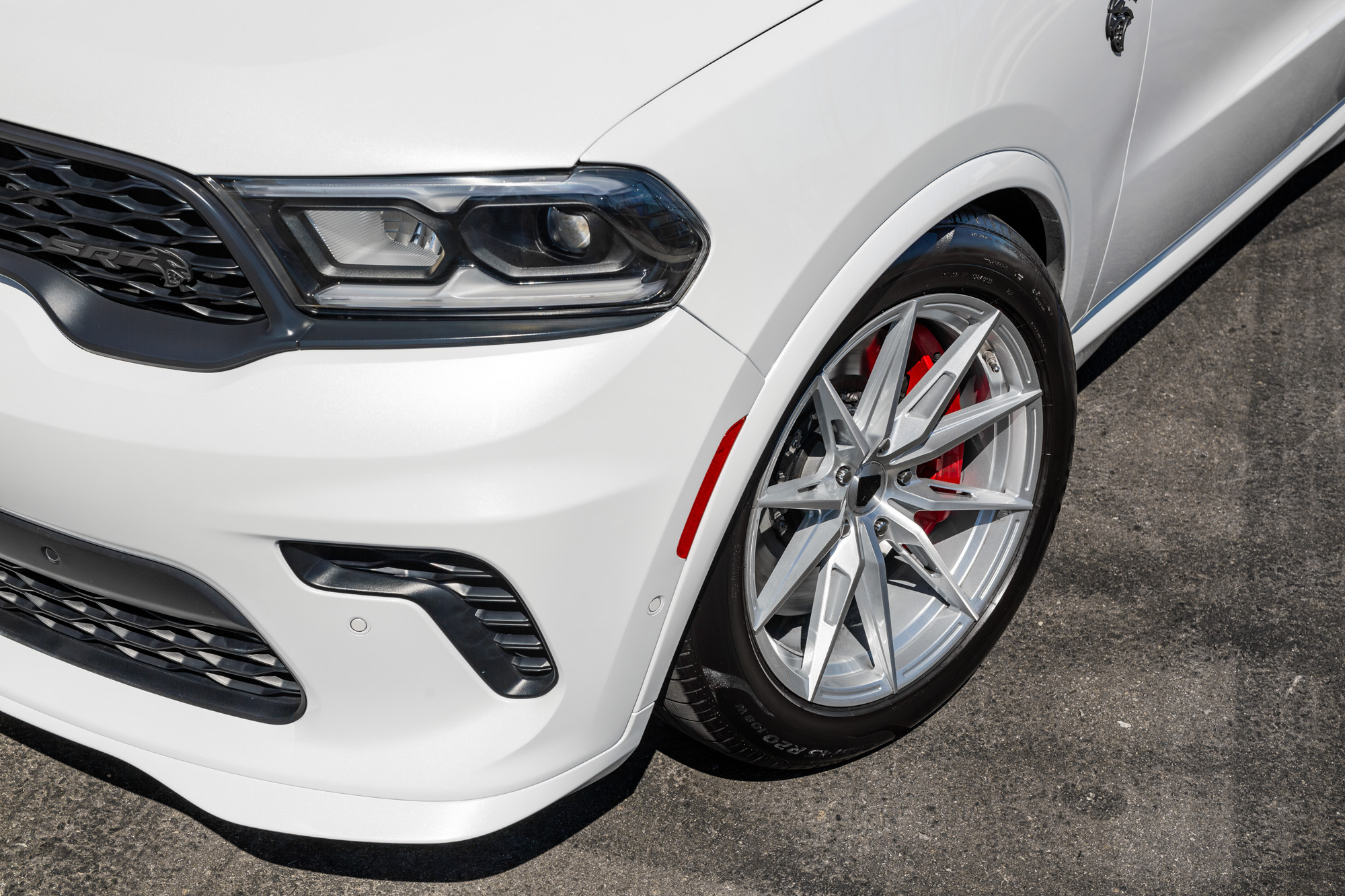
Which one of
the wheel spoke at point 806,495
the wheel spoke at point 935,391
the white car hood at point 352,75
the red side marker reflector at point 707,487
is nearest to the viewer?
the white car hood at point 352,75

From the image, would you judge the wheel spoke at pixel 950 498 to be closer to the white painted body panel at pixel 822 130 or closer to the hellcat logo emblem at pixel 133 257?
the white painted body panel at pixel 822 130

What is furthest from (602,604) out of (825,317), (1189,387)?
(1189,387)

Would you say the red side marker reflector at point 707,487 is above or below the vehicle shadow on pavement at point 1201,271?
above

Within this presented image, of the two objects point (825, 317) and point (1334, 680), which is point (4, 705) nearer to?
point (825, 317)

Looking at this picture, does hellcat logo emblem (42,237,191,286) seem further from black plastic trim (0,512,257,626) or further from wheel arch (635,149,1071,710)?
wheel arch (635,149,1071,710)

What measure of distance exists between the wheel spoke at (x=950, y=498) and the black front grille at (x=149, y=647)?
1032 mm

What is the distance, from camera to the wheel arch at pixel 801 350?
1533 millimetres

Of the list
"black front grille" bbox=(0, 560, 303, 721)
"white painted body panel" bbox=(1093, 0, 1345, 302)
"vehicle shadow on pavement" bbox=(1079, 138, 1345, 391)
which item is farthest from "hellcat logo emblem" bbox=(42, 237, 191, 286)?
"vehicle shadow on pavement" bbox=(1079, 138, 1345, 391)

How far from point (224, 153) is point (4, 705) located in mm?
964

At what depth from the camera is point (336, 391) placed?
1.37 metres

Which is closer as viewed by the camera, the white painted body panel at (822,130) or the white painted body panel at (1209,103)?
the white painted body panel at (822,130)

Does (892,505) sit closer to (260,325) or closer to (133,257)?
(260,325)

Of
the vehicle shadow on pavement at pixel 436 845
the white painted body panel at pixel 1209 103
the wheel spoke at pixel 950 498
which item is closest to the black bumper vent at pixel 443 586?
the vehicle shadow on pavement at pixel 436 845

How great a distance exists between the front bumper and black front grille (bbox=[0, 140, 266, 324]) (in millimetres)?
91
